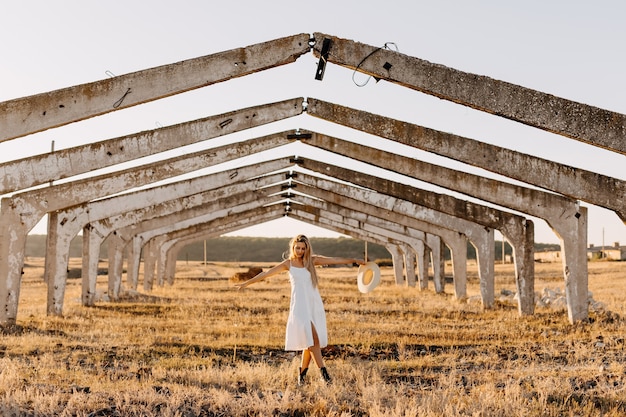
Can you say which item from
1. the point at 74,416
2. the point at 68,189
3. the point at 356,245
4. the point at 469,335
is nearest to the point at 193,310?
the point at 68,189

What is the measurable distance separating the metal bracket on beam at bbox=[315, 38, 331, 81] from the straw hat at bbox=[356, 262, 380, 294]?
3.26m

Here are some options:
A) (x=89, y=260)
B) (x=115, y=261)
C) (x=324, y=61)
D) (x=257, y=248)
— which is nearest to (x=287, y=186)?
(x=115, y=261)

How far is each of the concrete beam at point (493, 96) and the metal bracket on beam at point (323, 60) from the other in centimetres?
11

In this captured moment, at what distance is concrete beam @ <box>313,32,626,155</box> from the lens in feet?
32.2

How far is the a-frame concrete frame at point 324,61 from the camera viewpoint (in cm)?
988

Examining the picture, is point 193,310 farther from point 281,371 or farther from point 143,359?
point 281,371

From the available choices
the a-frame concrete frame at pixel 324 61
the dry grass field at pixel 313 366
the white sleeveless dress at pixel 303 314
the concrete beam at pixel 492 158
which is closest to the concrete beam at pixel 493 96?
the a-frame concrete frame at pixel 324 61

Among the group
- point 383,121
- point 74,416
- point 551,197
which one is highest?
point 383,121

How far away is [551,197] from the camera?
1471 centimetres

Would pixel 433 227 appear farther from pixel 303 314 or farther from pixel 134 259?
pixel 303 314

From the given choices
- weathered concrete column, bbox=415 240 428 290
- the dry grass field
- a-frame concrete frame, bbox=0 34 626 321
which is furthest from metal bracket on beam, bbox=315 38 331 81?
weathered concrete column, bbox=415 240 428 290

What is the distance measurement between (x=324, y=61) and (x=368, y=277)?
3.46m

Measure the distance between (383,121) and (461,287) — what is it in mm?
11882

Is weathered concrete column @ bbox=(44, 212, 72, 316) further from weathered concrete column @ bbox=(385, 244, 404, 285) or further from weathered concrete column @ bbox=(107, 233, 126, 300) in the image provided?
weathered concrete column @ bbox=(385, 244, 404, 285)
